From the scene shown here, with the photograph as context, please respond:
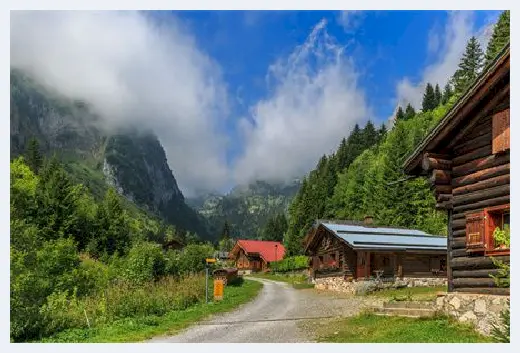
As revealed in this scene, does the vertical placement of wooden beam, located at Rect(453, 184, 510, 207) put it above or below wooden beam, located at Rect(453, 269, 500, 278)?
above

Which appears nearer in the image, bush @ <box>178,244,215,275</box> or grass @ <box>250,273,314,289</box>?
bush @ <box>178,244,215,275</box>

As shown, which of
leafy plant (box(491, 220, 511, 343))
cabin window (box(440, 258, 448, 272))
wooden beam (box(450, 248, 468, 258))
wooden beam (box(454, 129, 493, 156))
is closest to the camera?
leafy plant (box(491, 220, 511, 343))

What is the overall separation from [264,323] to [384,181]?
2040 inches

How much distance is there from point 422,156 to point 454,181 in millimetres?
1276

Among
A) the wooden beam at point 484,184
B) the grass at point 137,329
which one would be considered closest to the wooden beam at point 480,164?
the wooden beam at point 484,184

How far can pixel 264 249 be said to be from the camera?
86062 millimetres

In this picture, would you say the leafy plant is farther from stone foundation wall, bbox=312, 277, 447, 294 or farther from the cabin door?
the cabin door

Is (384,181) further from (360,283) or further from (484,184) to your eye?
(484,184)

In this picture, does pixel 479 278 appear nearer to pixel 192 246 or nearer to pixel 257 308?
pixel 257 308

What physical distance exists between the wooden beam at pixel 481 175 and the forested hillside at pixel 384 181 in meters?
24.0

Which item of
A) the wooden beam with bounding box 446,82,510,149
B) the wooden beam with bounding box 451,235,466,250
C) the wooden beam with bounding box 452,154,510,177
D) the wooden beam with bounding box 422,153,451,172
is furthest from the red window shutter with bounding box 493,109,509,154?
the wooden beam with bounding box 451,235,466,250

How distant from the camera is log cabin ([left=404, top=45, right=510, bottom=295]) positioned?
12898 mm

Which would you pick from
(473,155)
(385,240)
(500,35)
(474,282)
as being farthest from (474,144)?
(500,35)

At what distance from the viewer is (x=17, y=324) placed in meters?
14.8
